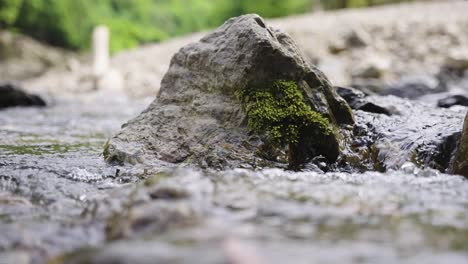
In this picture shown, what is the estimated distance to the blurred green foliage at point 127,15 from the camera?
2094cm

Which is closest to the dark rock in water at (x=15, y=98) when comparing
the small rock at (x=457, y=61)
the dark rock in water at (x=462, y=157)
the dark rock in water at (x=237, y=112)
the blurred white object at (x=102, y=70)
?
the blurred white object at (x=102, y=70)

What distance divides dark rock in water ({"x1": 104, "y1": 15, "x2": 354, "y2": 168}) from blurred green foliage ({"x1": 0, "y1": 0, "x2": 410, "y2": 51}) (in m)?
19.2

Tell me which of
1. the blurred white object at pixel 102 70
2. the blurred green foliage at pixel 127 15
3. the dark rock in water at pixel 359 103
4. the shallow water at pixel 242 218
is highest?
the blurred green foliage at pixel 127 15

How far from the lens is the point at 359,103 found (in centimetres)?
410

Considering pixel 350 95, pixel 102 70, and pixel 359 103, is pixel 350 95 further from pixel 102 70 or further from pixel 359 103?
pixel 102 70

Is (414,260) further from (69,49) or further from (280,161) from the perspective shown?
(69,49)

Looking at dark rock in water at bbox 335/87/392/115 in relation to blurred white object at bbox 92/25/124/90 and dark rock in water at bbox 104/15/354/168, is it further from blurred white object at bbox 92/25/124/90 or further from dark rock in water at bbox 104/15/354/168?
blurred white object at bbox 92/25/124/90

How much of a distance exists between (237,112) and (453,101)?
3.17m

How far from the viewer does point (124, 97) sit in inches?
468

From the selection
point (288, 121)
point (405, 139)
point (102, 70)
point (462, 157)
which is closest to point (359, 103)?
point (405, 139)

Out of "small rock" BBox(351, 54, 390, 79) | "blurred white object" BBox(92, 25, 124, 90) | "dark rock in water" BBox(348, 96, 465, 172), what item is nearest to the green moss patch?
"dark rock in water" BBox(348, 96, 465, 172)

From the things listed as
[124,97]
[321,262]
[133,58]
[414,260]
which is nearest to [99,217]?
[321,262]

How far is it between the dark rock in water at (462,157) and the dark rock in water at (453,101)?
8.10 feet

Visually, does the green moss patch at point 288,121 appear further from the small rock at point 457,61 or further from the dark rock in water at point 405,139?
the small rock at point 457,61
